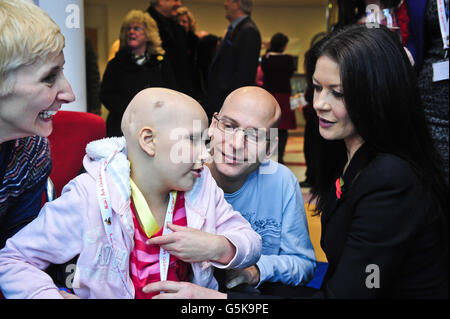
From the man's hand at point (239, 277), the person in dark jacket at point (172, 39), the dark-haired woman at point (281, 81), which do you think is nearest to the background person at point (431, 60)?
the man's hand at point (239, 277)

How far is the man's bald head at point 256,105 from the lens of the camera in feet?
5.75

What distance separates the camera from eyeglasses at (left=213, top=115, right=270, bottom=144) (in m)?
1.73

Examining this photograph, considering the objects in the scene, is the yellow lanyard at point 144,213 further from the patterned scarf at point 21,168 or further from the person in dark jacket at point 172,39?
the person in dark jacket at point 172,39

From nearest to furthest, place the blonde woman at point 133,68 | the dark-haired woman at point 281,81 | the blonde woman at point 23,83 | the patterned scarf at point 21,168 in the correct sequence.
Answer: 1. the blonde woman at point 23,83
2. the patterned scarf at point 21,168
3. the blonde woman at point 133,68
4. the dark-haired woman at point 281,81

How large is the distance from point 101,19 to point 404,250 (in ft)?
26.0

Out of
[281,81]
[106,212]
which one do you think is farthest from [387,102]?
[281,81]

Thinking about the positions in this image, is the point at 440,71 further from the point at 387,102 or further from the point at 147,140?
the point at 147,140

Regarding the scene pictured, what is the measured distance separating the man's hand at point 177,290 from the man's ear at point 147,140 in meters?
0.37

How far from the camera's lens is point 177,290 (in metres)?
1.23

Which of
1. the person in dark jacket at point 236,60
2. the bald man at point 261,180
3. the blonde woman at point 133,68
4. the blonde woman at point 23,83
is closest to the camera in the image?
the blonde woman at point 23,83

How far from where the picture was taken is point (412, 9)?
2.21m

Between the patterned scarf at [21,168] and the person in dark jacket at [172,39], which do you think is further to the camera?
the person in dark jacket at [172,39]
